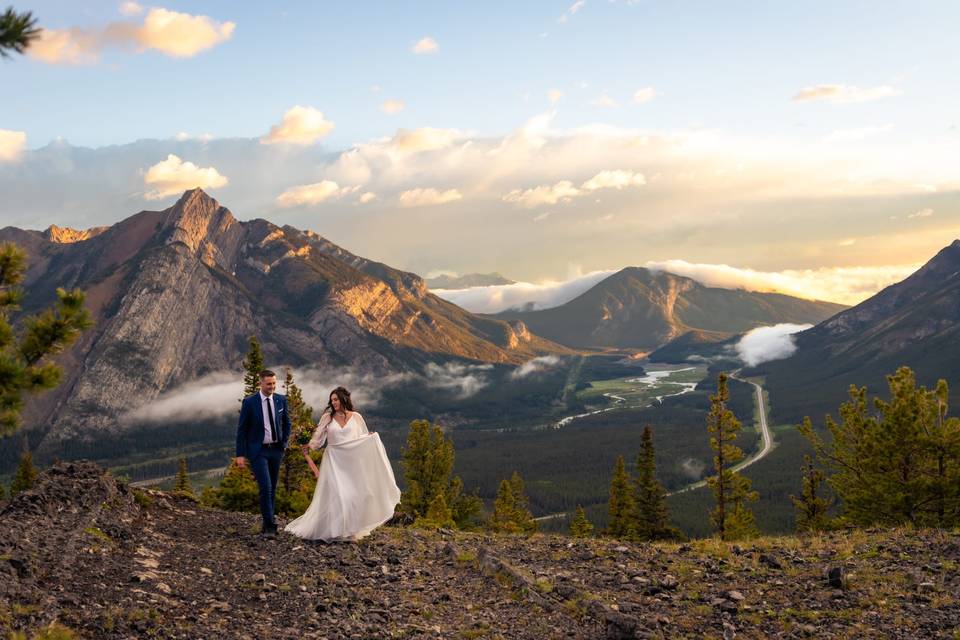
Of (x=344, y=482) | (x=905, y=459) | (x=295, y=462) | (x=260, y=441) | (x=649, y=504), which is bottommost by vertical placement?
(x=649, y=504)

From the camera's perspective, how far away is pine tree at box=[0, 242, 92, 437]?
10.2m

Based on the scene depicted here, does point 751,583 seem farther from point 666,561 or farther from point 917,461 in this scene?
point 917,461

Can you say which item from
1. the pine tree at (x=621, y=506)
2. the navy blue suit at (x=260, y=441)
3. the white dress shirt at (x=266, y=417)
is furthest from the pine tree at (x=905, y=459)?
the white dress shirt at (x=266, y=417)

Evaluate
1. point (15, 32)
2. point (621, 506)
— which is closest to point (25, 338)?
point (15, 32)

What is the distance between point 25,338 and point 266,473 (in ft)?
20.9

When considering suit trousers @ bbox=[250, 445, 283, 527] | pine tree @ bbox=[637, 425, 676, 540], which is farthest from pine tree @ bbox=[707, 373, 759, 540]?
suit trousers @ bbox=[250, 445, 283, 527]

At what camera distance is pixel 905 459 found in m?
31.4

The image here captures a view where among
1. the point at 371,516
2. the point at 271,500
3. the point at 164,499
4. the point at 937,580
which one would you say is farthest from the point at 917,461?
the point at 164,499

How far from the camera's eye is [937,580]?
1178 centimetres

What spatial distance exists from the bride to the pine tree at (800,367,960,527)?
24.8 metres

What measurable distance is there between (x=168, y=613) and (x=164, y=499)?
375 inches

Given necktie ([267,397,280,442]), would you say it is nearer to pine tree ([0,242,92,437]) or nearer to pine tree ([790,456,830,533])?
pine tree ([0,242,92,437])

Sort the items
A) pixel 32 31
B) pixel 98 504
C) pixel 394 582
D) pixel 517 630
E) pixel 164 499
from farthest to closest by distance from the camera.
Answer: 1. pixel 164 499
2. pixel 98 504
3. pixel 394 582
4. pixel 517 630
5. pixel 32 31

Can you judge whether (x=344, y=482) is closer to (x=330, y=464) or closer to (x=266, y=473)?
(x=330, y=464)
